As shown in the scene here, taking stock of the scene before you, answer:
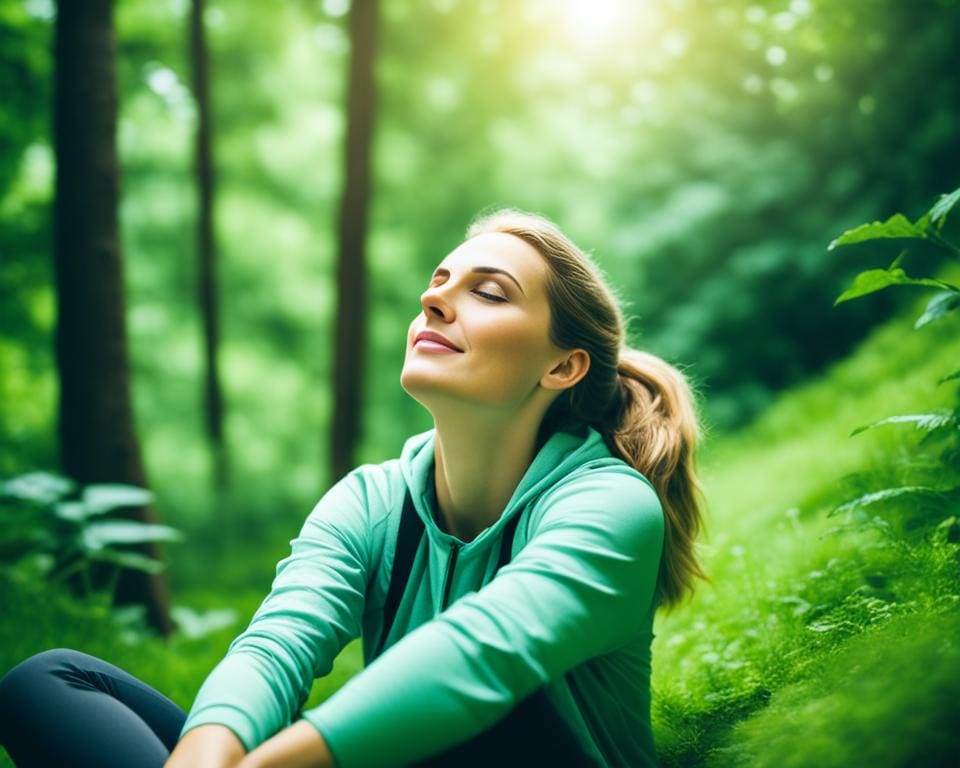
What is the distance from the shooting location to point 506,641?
1.65 metres

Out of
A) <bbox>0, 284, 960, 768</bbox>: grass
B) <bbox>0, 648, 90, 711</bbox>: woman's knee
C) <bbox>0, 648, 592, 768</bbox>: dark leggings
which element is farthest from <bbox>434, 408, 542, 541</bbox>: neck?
<bbox>0, 648, 90, 711</bbox>: woman's knee

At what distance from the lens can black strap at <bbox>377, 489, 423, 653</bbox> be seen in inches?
88.0

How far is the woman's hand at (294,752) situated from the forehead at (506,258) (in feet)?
4.03

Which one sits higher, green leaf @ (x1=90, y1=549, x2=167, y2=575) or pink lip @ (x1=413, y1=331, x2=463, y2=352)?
pink lip @ (x1=413, y1=331, x2=463, y2=352)

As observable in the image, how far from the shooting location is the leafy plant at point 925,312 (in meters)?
2.24

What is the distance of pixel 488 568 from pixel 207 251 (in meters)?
8.56

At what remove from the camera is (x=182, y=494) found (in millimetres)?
10625

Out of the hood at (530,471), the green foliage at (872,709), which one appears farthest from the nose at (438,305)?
the green foliage at (872,709)

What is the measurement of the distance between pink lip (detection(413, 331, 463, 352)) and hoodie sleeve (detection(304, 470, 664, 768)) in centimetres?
53

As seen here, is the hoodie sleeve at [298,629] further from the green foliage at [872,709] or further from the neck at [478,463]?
the green foliage at [872,709]

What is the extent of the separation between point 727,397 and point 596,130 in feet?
12.8

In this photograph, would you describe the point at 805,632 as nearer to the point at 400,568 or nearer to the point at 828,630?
the point at 828,630

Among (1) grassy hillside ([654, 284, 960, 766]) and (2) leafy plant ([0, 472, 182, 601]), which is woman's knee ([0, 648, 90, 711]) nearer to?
(1) grassy hillside ([654, 284, 960, 766])

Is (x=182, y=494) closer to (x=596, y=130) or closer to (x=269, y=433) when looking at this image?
(x=269, y=433)
